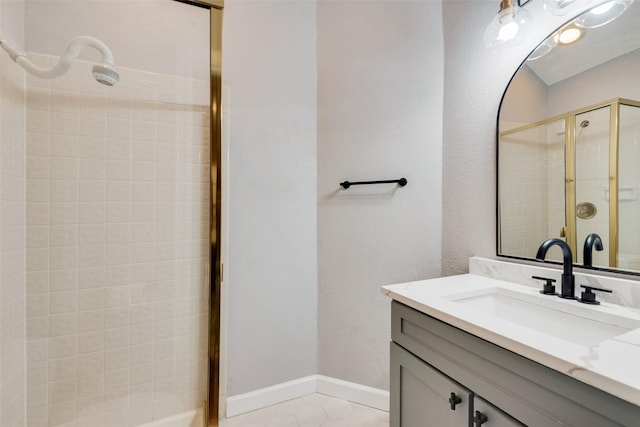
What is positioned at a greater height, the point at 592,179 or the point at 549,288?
the point at 592,179

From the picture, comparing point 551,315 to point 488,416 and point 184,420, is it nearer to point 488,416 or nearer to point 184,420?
point 488,416

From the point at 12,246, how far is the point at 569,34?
219 cm

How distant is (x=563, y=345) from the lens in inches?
24.3

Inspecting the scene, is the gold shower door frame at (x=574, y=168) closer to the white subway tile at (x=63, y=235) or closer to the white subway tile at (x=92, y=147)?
the white subway tile at (x=92, y=147)

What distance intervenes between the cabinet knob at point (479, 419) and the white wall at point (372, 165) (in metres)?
0.80

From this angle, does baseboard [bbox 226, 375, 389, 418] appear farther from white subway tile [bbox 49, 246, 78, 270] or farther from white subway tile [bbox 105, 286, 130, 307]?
white subway tile [bbox 49, 246, 78, 270]

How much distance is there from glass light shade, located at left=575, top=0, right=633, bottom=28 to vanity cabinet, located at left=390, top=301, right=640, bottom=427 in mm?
1151

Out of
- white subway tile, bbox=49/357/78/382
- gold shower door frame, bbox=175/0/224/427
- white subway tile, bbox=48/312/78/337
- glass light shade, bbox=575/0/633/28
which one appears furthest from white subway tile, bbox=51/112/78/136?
glass light shade, bbox=575/0/633/28

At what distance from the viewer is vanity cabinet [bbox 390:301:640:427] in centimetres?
56

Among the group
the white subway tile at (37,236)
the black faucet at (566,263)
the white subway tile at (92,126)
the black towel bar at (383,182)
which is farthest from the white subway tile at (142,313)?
the black faucet at (566,263)

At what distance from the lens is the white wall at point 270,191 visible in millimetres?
1570

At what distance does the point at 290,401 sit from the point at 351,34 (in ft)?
7.05

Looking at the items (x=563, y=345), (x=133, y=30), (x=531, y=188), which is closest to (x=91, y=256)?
(x=133, y=30)

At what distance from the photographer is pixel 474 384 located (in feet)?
2.53
